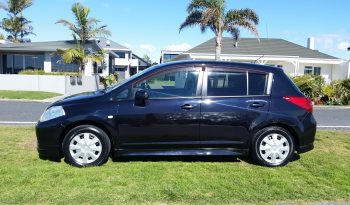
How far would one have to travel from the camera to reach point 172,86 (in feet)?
18.9

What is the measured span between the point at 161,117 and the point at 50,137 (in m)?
1.77

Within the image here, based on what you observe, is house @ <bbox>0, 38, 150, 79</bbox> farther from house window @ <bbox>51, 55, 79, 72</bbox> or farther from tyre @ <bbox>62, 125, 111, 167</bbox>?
tyre @ <bbox>62, 125, 111, 167</bbox>

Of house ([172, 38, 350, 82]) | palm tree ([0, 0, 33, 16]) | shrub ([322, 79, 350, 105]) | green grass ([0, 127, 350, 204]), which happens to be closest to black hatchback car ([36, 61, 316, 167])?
green grass ([0, 127, 350, 204])

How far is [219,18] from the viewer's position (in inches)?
919

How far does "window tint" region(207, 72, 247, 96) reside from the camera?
5.74 meters

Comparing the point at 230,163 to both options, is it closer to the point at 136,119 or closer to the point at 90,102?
the point at 136,119

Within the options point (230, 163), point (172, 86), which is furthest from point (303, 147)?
point (172, 86)

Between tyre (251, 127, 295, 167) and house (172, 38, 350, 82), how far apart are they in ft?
77.6

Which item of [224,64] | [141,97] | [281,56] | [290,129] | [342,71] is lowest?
[290,129]

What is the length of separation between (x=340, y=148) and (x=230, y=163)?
270cm

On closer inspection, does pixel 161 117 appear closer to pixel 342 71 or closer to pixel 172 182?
pixel 172 182

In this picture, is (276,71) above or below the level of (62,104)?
above

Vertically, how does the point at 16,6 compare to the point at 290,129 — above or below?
above

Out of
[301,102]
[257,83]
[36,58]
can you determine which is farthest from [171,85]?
[36,58]
